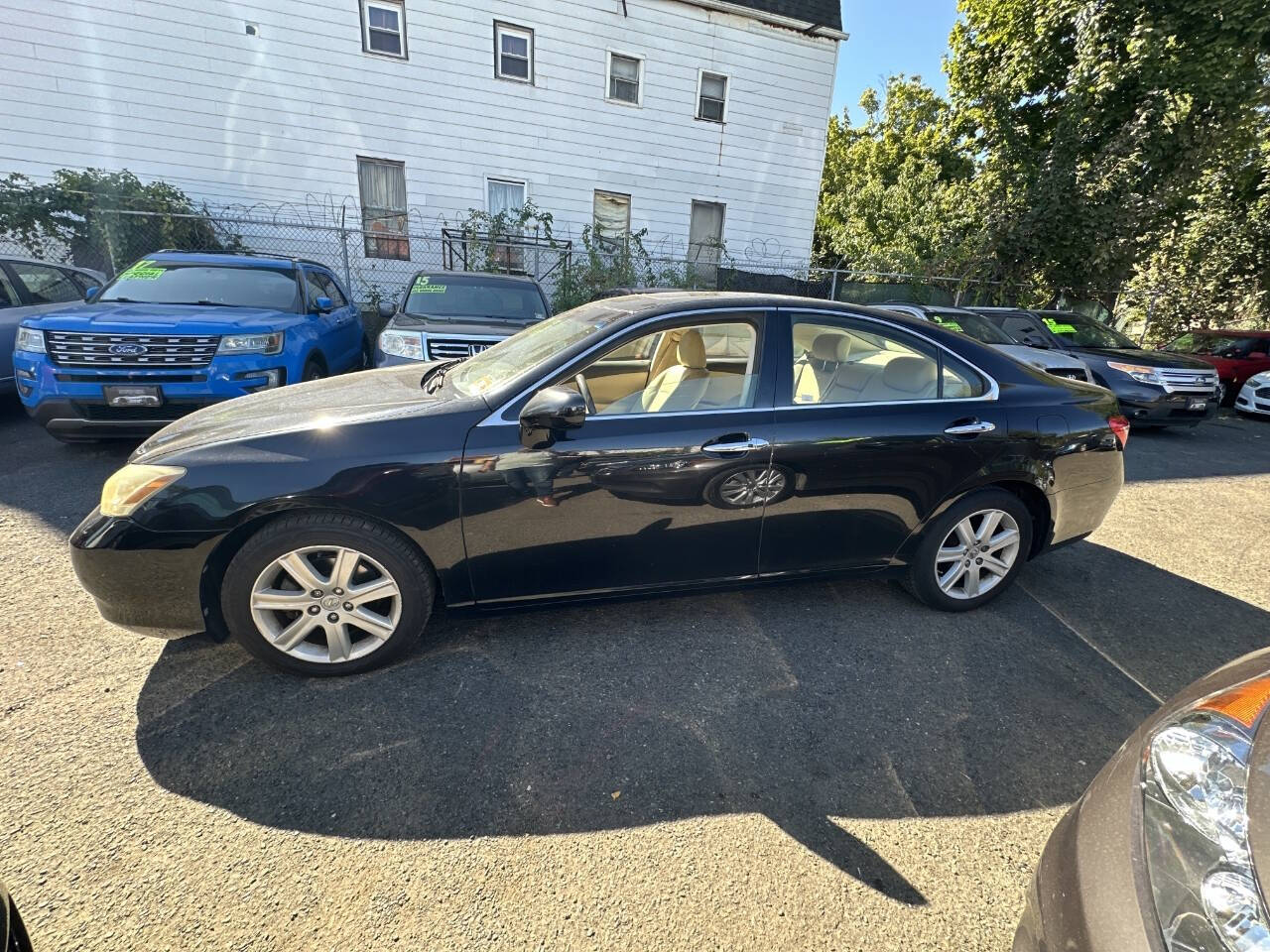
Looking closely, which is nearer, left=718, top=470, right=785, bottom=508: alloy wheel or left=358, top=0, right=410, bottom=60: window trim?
left=718, top=470, right=785, bottom=508: alloy wheel

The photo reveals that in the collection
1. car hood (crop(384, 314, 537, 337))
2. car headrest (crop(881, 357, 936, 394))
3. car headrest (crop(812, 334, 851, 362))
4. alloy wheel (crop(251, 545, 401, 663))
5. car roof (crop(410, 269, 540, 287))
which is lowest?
alloy wheel (crop(251, 545, 401, 663))

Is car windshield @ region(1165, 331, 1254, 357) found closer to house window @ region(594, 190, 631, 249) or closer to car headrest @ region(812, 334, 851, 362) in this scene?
house window @ region(594, 190, 631, 249)

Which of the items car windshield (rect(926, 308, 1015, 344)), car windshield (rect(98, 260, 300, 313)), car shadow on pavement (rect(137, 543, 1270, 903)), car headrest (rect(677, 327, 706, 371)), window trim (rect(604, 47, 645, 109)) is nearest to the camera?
car shadow on pavement (rect(137, 543, 1270, 903))

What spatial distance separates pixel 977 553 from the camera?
329cm

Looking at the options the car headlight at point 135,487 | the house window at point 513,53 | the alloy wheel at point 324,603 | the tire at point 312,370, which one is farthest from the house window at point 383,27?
the alloy wheel at point 324,603

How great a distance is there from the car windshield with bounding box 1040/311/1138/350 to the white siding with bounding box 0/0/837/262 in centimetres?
670

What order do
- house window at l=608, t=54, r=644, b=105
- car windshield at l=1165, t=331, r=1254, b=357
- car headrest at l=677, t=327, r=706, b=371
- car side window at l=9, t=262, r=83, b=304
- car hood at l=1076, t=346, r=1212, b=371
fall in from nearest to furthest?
car headrest at l=677, t=327, r=706, b=371 → car side window at l=9, t=262, r=83, b=304 → car hood at l=1076, t=346, r=1212, b=371 → car windshield at l=1165, t=331, r=1254, b=357 → house window at l=608, t=54, r=644, b=105

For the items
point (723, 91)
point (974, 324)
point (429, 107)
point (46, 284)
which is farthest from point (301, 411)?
point (723, 91)

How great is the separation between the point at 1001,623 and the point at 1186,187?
14030 millimetres

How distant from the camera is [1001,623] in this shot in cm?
330

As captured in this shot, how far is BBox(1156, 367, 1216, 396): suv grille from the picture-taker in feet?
26.5

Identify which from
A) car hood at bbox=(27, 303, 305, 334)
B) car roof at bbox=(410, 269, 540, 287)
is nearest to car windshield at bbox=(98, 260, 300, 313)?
car hood at bbox=(27, 303, 305, 334)

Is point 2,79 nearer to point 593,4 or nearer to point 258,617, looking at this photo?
point 593,4

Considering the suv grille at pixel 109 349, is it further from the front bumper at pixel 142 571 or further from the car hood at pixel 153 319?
the front bumper at pixel 142 571
